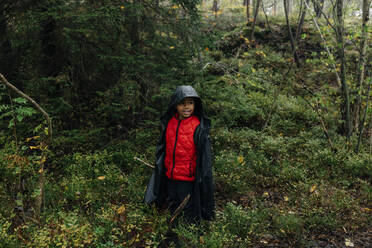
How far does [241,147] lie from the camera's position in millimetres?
6414

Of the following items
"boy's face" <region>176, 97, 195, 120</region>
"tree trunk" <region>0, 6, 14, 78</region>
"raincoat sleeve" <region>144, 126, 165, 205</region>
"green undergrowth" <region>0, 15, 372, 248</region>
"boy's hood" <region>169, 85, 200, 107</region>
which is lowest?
"green undergrowth" <region>0, 15, 372, 248</region>

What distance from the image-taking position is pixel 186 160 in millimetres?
3365

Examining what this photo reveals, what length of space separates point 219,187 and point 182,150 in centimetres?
228

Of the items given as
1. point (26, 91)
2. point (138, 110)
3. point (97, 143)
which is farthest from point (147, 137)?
point (26, 91)

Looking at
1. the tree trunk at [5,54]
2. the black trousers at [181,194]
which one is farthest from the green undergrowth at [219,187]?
the tree trunk at [5,54]

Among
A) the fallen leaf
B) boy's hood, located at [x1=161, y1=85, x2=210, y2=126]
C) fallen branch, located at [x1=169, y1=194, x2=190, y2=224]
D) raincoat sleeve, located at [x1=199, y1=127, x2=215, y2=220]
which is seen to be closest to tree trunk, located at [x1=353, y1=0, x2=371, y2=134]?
the fallen leaf

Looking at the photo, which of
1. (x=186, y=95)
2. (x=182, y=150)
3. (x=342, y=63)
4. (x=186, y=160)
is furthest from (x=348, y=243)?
(x=342, y=63)

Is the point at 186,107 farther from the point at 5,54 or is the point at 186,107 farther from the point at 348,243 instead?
the point at 5,54

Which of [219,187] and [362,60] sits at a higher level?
[362,60]

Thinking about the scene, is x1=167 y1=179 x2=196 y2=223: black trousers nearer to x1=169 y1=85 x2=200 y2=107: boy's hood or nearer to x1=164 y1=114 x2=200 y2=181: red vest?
x1=164 y1=114 x2=200 y2=181: red vest

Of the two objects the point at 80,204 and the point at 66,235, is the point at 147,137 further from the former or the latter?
the point at 66,235

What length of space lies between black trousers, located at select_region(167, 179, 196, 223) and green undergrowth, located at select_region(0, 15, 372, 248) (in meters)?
0.19

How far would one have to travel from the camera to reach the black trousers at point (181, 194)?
3455mm

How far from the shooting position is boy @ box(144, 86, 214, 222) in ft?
10.9
